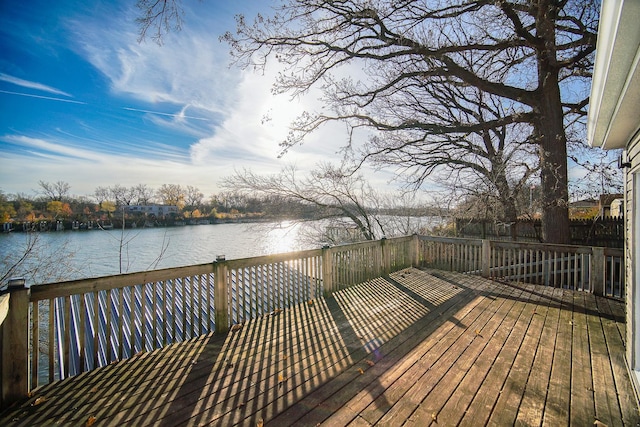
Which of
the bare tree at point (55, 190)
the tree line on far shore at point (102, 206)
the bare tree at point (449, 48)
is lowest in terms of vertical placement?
the tree line on far shore at point (102, 206)

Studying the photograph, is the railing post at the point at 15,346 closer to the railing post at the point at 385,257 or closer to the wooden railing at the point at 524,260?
the railing post at the point at 385,257

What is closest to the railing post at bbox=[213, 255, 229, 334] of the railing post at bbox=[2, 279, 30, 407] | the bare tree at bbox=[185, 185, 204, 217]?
the railing post at bbox=[2, 279, 30, 407]

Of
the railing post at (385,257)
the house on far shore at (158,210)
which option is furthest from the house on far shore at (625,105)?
the house on far shore at (158,210)

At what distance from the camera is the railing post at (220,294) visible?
3.48 m

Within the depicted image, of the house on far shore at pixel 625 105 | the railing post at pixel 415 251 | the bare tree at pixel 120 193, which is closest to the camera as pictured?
the house on far shore at pixel 625 105

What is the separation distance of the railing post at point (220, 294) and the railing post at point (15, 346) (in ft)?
5.36

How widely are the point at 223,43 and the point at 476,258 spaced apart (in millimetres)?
7521

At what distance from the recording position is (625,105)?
1.90 metres

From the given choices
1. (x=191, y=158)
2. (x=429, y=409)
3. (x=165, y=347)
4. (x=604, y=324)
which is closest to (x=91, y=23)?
(x=165, y=347)

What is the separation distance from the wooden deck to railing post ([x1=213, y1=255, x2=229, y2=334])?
22 centimetres

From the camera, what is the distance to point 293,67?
7.07 metres

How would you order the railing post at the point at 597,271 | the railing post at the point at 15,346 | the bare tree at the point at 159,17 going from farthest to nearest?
the railing post at the point at 597,271, the bare tree at the point at 159,17, the railing post at the point at 15,346

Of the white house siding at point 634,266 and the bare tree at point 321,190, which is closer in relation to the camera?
the white house siding at point 634,266

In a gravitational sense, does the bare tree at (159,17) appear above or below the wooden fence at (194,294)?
above
